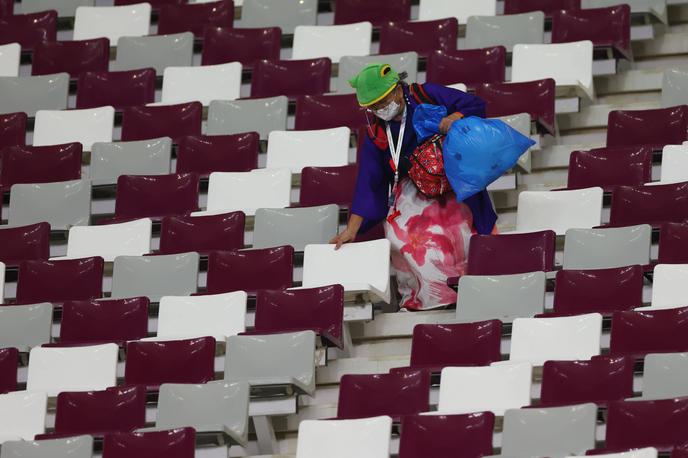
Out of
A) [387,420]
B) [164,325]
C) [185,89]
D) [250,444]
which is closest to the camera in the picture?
[387,420]

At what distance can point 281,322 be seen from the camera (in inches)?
243

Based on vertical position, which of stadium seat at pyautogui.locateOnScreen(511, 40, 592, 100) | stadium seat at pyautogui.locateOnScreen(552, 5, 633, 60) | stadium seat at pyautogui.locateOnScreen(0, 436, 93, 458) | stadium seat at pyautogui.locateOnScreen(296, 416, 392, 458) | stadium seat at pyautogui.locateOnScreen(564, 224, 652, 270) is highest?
stadium seat at pyautogui.locateOnScreen(552, 5, 633, 60)

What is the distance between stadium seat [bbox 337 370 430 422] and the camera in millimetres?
5543

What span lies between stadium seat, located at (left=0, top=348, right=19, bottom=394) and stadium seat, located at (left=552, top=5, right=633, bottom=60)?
318 centimetres

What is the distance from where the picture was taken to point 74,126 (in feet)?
26.0

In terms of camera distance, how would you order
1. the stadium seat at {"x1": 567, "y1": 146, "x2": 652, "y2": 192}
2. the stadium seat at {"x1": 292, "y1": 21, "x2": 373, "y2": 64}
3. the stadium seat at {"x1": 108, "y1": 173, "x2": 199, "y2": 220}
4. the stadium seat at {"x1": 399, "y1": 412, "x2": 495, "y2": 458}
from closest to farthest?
the stadium seat at {"x1": 399, "y1": 412, "x2": 495, "y2": 458}
the stadium seat at {"x1": 567, "y1": 146, "x2": 652, "y2": 192}
the stadium seat at {"x1": 108, "y1": 173, "x2": 199, "y2": 220}
the stadium seat at {"x1": 292, "y1": 21, "x2": 373, "y2": 64}

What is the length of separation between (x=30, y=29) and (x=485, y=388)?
4.54 metres

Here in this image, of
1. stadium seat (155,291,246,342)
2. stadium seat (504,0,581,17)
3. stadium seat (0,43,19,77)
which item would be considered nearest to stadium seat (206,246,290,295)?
stadium seat (155,291,246,342)

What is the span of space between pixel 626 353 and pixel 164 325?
1918 millimetres

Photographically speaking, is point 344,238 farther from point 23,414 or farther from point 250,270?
point 23,414

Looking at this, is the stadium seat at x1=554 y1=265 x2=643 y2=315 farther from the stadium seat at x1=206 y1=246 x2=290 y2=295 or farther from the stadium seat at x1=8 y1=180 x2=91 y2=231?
the stadium seat at x1=8 y1=180 x2=91 y2=231

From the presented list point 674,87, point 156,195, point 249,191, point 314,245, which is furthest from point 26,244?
point 674,87

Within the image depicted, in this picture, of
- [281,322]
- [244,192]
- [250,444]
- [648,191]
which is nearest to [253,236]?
[244,192]

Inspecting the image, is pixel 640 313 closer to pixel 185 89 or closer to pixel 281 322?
pixel 281 322
